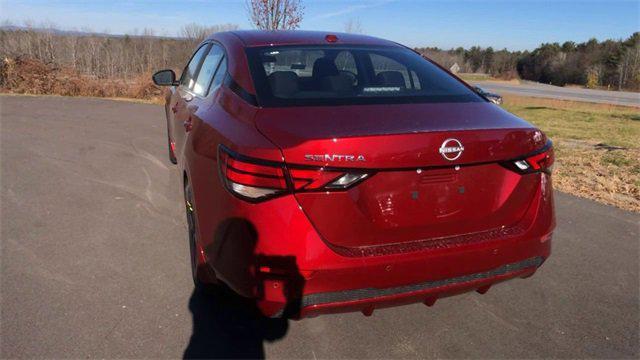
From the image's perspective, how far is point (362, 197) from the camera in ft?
6.89

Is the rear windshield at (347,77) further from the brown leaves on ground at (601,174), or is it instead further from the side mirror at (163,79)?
the brown leaves on ground at (601,174)

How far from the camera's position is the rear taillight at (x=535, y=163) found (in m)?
2.36

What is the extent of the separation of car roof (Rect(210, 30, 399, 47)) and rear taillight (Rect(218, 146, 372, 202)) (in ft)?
4.31

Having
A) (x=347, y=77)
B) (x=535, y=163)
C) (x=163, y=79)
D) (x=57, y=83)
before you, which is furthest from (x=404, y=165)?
(x=57, y=83)

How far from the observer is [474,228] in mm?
2326

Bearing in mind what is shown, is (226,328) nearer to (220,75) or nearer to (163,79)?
(220,75)

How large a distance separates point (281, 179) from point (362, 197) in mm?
354

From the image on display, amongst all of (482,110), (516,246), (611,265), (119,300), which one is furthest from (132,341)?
(611,265)

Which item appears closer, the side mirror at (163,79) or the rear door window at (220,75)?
the rear door window at (220,75)

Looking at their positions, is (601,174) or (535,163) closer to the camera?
(535,163)

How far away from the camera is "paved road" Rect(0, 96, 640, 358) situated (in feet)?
8.59

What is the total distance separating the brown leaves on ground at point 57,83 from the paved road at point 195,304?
10137 mm

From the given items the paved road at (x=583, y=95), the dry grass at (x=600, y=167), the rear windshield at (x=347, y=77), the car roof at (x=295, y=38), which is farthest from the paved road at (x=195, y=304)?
the paved road at (x=583, y=95)

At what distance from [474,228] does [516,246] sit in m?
0.26
